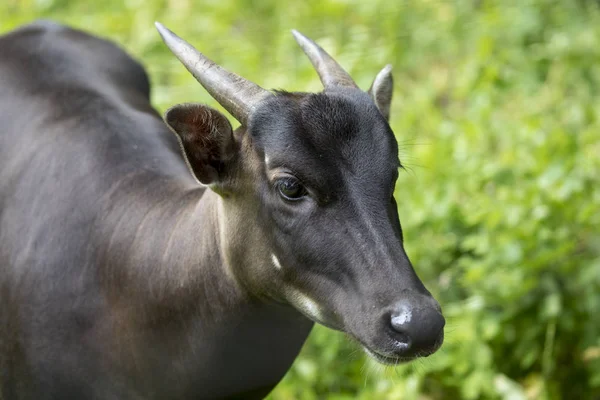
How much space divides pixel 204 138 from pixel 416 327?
106cm

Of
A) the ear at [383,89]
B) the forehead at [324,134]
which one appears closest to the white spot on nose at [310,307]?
the forehead at [324,134]

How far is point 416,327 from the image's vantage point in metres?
3.04

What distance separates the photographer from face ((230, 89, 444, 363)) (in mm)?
3127

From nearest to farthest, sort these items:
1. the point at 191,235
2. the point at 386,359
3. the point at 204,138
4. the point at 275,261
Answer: the point at 386,359 → the point at 275,261 → the point at 204,138 → the point at 191,235

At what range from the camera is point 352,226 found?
324cm

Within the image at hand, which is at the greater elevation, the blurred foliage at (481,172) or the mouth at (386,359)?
the mouth at (386,359)

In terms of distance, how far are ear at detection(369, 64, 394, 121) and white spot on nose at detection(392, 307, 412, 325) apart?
1091 mm

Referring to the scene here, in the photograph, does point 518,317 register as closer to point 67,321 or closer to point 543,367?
point 543,367

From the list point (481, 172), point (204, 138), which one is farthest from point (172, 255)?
point (481, 172)

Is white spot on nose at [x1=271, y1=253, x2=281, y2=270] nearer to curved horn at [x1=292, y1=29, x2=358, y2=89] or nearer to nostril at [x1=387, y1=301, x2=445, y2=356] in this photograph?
nostril at [x1=387, y1=301, x2=445, y2=356]

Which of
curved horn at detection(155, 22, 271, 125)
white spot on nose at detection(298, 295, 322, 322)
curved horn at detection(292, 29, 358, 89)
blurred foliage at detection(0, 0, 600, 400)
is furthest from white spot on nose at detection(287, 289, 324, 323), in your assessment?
curved horn at detection(292, 29, 358, 89)

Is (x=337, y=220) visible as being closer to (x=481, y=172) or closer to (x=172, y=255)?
(x=172, y=255)

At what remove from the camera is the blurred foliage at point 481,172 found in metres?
5.21

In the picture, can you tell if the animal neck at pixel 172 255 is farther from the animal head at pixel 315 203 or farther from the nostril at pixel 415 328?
the nostril at pixel 415 328
